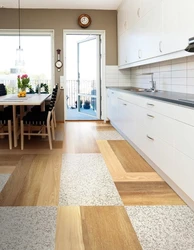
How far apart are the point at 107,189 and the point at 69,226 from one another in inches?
33.5

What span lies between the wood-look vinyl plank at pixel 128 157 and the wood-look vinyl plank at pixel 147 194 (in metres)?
0.54

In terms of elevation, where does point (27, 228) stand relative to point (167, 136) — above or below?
below

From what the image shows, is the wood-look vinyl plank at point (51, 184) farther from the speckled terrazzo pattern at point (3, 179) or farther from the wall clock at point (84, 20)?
the wall clock at point (84, 20)

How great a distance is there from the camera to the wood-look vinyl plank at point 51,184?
2811 millimetres

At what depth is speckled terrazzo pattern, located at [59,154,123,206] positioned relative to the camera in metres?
2.84

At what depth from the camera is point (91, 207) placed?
268 centimetres

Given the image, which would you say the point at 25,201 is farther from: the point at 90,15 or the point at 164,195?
the point at 90,15

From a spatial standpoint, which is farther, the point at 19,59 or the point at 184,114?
the point at 19,59

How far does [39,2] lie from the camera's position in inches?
277

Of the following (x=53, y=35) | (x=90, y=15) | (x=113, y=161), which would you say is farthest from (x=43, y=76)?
(x=113, y=161)

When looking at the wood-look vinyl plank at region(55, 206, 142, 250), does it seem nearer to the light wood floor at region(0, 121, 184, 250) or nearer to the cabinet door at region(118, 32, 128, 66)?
the light wood floor at region(0, 121, 184, 250)

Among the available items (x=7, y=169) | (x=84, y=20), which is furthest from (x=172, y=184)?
(x=84, y=20)

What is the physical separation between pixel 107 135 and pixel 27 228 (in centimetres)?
399

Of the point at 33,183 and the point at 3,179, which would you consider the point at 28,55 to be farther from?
the point at 33,183
